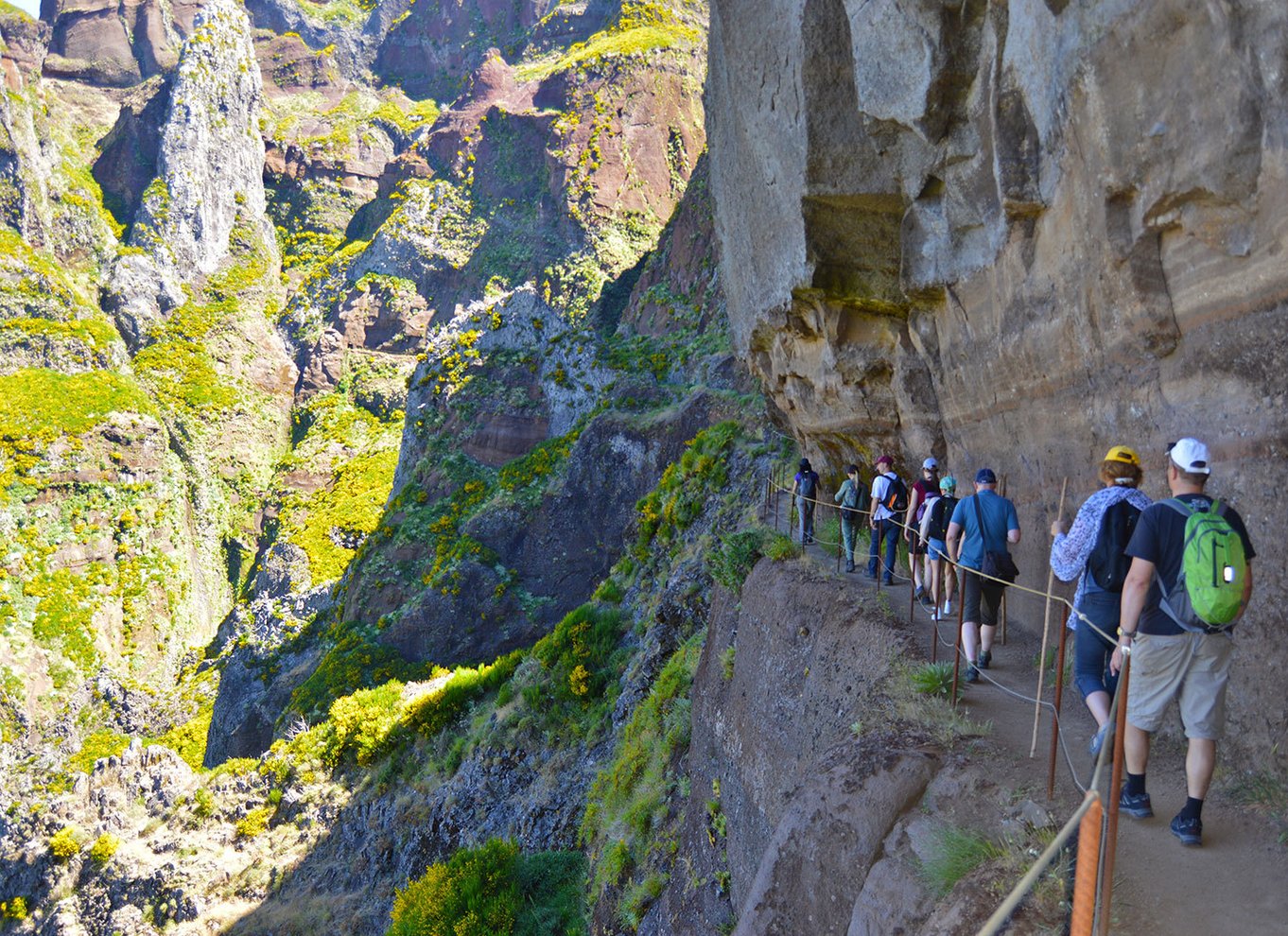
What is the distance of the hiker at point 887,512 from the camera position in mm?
10453

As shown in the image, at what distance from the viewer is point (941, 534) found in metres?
8.89

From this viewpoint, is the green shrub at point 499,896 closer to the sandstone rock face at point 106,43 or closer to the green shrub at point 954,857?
the green shrub at point 954,857

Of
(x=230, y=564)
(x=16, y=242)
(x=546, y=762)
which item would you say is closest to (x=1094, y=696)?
(x=546, y=762)

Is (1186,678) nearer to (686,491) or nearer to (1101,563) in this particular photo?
(1101,563)

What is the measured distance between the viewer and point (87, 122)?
300 ft

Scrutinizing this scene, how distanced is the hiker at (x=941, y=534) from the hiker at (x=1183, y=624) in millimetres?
4110

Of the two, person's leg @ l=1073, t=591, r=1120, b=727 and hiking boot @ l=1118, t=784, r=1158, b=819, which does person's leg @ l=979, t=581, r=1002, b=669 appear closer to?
person's leg @ l=1073, t=591, r=1120, b=727

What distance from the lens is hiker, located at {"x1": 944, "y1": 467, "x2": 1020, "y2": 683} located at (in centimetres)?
682

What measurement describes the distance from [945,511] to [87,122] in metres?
110

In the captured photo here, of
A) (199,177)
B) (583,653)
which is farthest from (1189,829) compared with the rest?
(199,177)

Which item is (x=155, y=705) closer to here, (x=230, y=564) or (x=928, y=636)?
(x=230, y=564)

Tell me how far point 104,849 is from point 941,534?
24.6 m

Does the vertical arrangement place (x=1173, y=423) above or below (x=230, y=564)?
above

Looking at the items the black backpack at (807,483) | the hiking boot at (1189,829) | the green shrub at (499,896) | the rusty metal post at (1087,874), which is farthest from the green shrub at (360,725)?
the rusty metal post at (1087,874)
